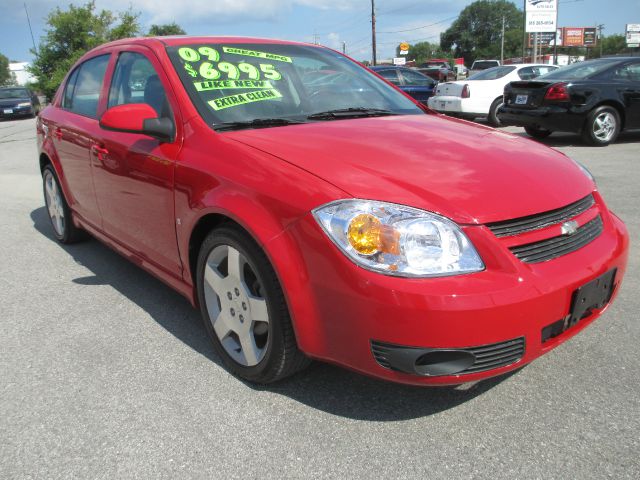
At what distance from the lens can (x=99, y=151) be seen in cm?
340

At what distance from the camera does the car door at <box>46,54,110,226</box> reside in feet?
12.1

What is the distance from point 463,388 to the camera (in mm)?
2402

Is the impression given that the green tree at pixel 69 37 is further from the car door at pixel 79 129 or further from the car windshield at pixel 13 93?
the car door at pixel 79 129

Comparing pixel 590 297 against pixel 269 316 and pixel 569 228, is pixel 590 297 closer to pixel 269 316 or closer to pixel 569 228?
pixel 569 228

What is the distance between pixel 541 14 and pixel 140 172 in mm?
32306

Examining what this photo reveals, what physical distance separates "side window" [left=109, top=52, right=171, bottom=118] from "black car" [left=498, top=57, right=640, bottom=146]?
7381mm

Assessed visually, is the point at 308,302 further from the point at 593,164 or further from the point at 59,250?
the point at 593,164

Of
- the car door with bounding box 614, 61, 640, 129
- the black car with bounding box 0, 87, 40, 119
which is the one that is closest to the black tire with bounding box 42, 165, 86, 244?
the car door with bounding box 614, 61, 640, 129

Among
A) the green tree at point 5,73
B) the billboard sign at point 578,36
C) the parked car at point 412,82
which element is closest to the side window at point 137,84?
the parked car at point 412,82

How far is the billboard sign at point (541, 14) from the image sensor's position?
98.2 feet

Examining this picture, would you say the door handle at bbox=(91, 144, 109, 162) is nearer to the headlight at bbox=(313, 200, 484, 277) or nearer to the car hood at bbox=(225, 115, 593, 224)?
the car hood at bbox=(225, 115, 593, 224)

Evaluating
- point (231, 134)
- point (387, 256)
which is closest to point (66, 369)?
point (231, 134)

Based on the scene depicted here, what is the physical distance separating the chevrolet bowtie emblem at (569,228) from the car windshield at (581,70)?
782 centimetres

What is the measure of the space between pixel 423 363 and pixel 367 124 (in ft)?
4.45
